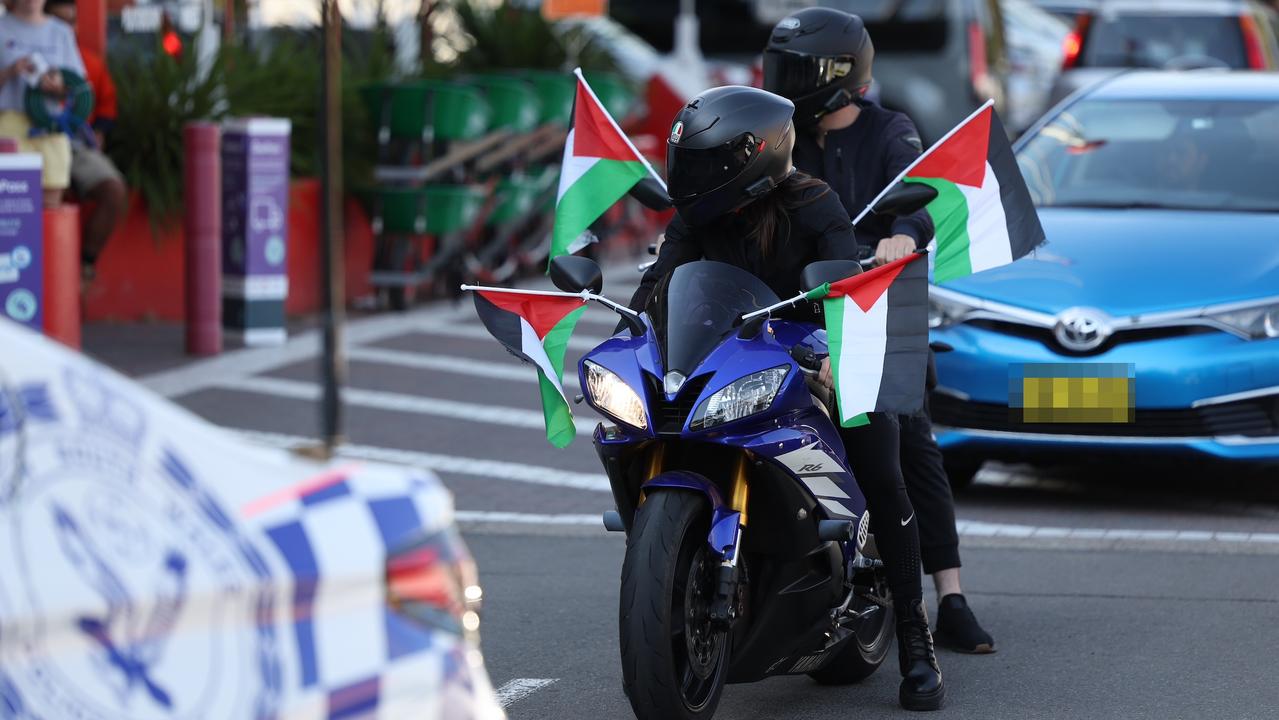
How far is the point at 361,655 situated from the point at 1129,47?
61.3 ft

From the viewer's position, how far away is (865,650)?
5.70 meters

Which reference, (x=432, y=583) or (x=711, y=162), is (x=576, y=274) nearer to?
(x=711, y=162)

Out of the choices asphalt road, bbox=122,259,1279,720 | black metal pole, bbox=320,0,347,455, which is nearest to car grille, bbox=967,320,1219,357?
asphalt road, bbox=122,259,1279,720

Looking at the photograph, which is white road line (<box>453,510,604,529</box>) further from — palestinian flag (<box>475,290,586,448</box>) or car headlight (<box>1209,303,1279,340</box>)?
palestinian flag (<box>475,290,586,448</box>)

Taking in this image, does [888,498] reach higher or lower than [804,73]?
lower

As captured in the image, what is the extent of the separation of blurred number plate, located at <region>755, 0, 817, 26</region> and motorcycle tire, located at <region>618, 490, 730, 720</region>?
63.3ft

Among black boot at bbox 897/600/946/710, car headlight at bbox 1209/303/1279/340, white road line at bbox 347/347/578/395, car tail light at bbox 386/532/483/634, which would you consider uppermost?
car tail light at bbox 386/532/483/634

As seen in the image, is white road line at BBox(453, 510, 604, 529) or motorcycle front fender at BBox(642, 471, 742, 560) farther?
white road line at BBox(453, 510, 604, 529)

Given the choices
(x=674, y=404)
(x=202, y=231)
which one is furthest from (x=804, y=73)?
(x=202, y=231)

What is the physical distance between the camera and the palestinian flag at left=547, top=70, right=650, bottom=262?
620 centimetres

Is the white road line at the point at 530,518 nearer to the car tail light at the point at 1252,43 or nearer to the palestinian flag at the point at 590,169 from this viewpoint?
the palestinian flag at the point at 590,169

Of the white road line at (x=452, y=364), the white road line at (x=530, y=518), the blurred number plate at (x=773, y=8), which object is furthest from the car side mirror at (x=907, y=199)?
the blurred number plate at (x=773, y=8)

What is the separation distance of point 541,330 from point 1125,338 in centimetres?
317

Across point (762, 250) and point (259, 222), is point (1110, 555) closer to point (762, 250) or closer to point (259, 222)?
point (762, 250)
